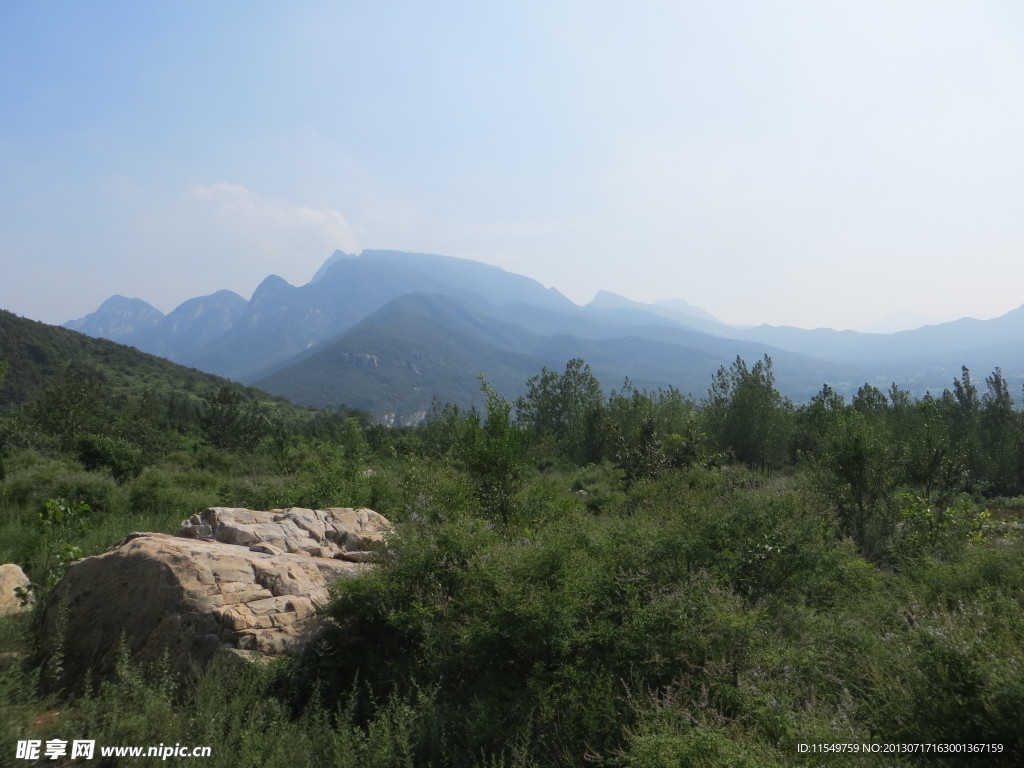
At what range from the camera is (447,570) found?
7.54 m

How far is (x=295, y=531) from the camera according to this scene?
33.9ft

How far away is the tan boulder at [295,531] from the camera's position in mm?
9555

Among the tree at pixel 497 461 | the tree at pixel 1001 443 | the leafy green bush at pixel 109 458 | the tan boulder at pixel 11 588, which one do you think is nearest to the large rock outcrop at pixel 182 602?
the tan boulder at pixel 11 588

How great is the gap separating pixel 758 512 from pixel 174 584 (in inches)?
375

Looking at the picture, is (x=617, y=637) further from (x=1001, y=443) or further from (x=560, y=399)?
(x=560, y=399)

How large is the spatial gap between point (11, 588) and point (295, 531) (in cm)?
492

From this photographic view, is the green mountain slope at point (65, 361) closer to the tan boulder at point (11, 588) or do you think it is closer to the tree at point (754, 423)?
the tan boulder at point (11, 588)

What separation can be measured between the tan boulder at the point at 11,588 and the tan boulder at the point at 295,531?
2.48 metres

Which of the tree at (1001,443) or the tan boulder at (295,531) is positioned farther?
the tree at (1001,443)

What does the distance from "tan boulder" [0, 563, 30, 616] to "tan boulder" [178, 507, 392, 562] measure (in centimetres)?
248

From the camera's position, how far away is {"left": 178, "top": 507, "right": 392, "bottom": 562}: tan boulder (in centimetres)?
955

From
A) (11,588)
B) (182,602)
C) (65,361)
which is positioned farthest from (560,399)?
(65,361)

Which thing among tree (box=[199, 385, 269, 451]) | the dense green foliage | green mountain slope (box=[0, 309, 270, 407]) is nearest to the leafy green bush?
the dense green foliage

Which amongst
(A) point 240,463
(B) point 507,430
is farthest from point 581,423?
(B) point 507,430
